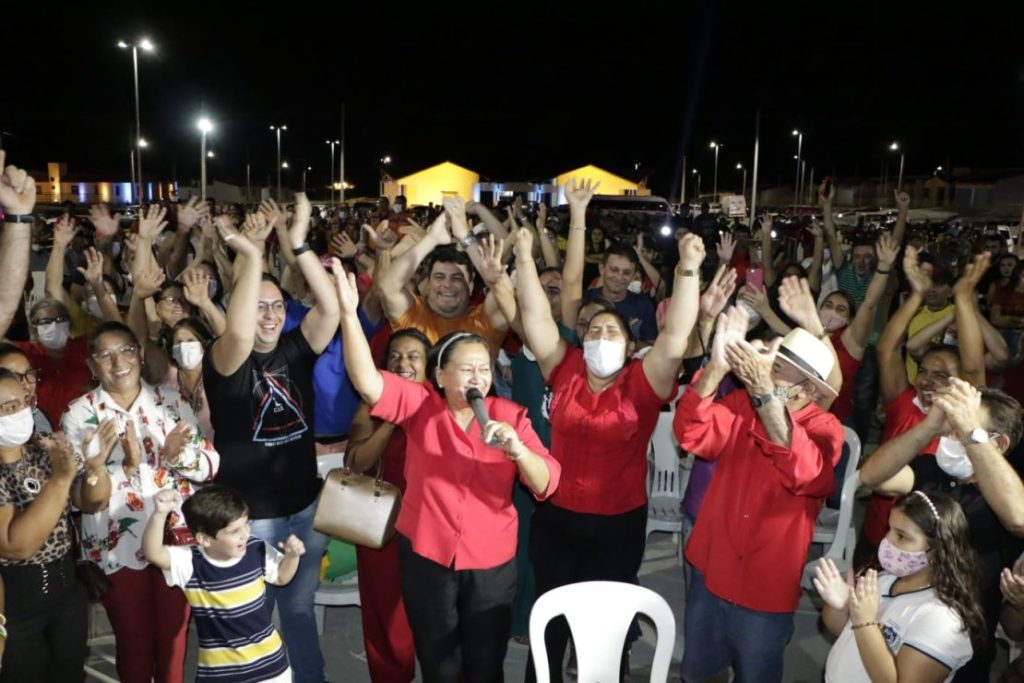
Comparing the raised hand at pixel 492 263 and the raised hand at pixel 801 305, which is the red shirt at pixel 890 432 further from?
the raised hand at pixel 492 263

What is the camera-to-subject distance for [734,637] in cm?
320

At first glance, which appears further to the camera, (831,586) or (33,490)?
(33,490)

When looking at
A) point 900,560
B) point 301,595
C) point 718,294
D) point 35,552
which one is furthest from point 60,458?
point 900,560

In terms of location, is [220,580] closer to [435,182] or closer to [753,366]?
[753,366]

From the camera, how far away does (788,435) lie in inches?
111

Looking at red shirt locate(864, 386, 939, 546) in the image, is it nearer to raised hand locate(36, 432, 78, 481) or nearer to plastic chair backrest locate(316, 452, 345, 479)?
plastic chair backrest locate(316, 452, 345, 479)

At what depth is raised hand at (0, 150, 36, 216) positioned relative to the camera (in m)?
3.33

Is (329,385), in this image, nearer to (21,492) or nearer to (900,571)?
(21,492)

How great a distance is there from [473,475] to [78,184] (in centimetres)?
8518

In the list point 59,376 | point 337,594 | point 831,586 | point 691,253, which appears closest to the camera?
point 831,586

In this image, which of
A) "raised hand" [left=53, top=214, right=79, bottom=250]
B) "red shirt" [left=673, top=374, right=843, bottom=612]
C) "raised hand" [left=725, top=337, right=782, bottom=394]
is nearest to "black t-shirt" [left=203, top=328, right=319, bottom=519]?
"red shirt" [left=673, top=374, right=843, bottom=612]

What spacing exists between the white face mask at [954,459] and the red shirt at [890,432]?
447 millimetres

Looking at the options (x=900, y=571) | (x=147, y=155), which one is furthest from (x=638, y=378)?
(x=147, y=155)

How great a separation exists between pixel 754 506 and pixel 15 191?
3.21 meters
